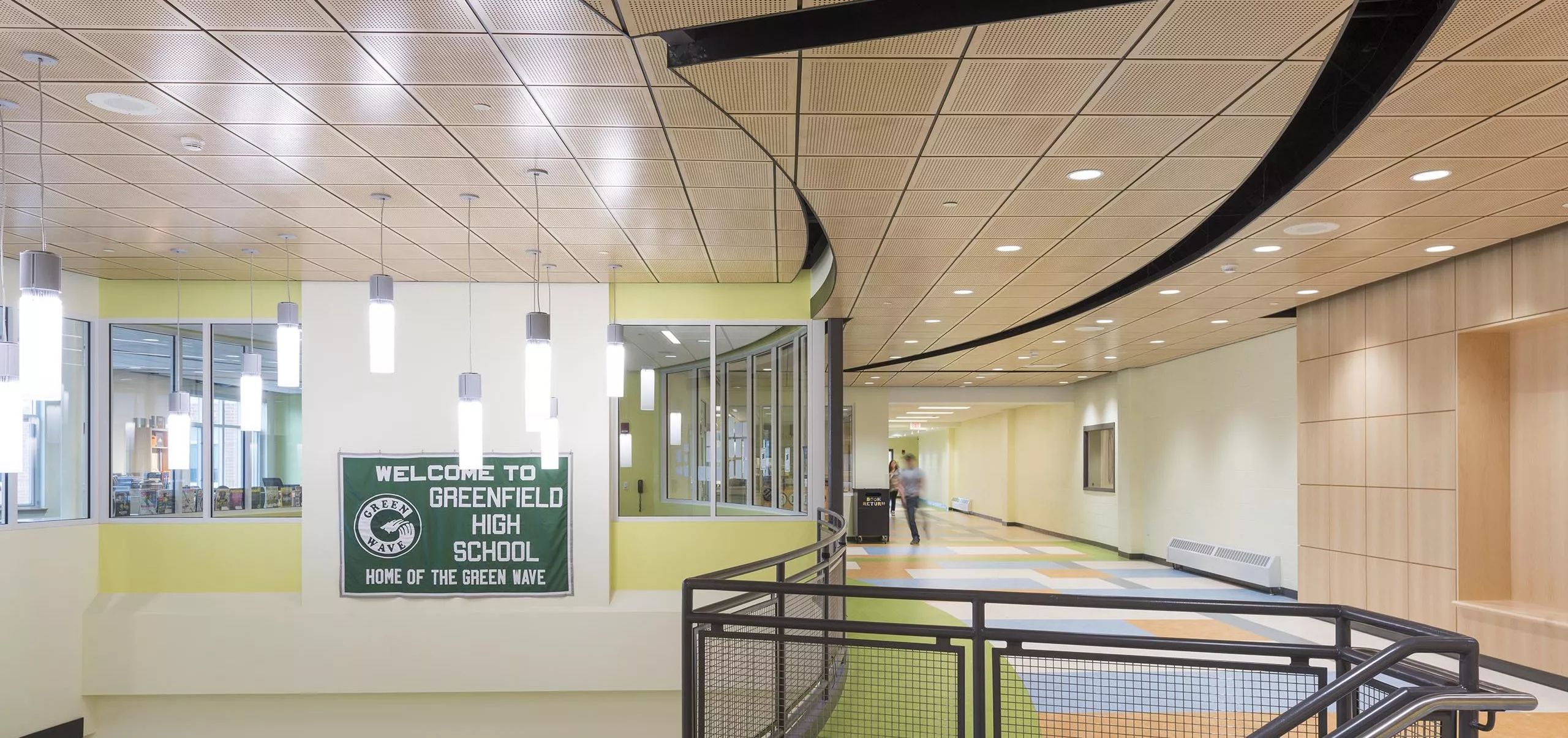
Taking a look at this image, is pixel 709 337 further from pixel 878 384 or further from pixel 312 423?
pixel 878 384

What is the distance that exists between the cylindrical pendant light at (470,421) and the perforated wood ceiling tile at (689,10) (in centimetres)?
265

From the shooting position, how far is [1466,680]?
289 centimetres

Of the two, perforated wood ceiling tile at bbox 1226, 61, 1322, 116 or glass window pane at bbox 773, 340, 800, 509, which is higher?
perforated wood ceiling tile at bbox 1226, 61, 1322, 116

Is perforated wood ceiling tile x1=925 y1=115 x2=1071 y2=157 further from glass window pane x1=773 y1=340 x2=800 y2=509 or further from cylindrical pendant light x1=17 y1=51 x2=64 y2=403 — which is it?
glass window pane x1=773 y1=340 x2=800 y2=509

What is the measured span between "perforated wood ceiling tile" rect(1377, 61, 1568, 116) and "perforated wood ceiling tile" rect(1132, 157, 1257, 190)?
830mm

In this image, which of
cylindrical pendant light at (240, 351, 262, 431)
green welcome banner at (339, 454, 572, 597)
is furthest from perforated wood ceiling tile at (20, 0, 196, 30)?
green welcome banner at (339, 454, 572, 597)

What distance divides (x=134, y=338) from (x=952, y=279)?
25.2 ft

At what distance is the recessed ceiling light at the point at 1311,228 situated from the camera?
653 cm

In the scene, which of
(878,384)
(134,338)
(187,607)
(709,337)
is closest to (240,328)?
(134,338)

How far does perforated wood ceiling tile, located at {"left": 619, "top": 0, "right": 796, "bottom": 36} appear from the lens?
11.4 ft

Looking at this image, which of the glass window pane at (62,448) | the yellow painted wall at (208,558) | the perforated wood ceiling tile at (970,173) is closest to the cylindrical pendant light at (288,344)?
the yellow painted wall at (208,558)

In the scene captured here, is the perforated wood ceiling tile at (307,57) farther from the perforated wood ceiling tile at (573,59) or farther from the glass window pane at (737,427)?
the glass window pane at (737,427)

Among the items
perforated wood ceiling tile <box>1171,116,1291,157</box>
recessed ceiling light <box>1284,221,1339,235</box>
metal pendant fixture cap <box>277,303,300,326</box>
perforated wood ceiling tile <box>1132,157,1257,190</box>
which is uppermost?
perforated wood ceiling tile <box>1171,116,1291,157</box>

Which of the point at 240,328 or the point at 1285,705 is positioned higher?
the point at 240,328
